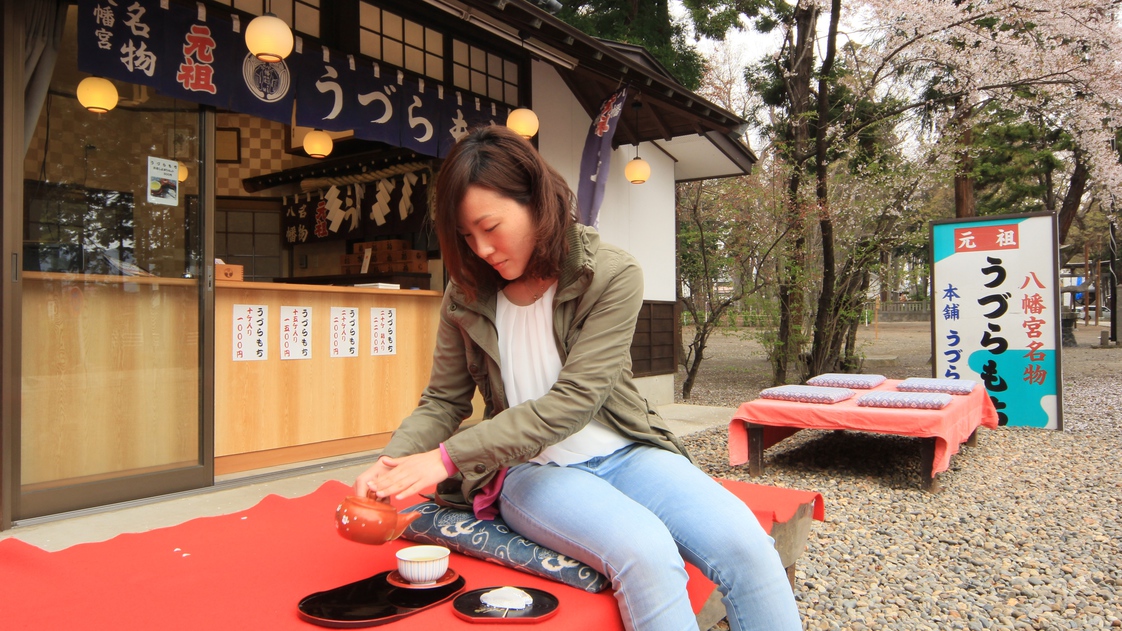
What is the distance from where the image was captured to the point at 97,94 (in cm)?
362

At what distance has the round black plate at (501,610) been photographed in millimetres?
1409

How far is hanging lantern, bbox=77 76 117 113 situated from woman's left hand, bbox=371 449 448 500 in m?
3.20

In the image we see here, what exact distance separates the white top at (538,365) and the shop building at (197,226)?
2757 mm

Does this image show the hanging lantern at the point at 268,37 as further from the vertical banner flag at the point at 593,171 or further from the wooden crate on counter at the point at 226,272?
the vertical banner flag at the point at 593,171

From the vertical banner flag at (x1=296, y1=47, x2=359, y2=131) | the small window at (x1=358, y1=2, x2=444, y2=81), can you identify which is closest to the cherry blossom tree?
the small window at (x1=358, y1=2, x2=444, y2=81)

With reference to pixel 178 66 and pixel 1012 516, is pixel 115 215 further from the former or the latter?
pixel 1012 516

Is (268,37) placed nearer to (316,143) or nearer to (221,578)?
(221,578)

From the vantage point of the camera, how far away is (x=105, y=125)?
366cm

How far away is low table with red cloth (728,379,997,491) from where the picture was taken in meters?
4.26

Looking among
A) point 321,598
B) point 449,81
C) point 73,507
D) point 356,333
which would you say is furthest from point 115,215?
point 321,598

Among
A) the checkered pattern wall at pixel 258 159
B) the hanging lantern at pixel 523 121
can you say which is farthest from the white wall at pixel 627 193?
the checkered pattern wall at pixel 258 159

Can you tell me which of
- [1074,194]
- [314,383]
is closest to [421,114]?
[314,383]

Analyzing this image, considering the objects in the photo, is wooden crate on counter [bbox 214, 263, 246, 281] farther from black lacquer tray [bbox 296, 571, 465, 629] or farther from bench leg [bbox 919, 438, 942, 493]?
bench leg [bbox 919, 438, 942, 493]

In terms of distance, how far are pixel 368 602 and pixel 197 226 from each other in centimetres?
321
